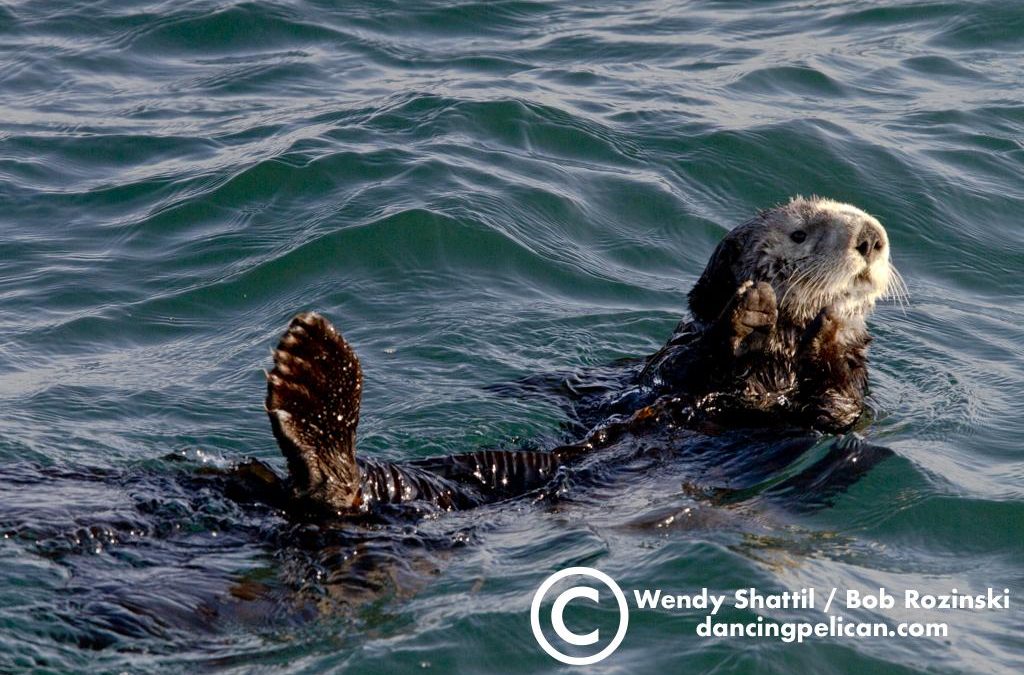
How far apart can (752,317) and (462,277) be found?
2.61 metres

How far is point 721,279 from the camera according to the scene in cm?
620

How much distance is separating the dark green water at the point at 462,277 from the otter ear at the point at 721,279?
85cm

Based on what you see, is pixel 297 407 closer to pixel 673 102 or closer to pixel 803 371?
pixel 803 371

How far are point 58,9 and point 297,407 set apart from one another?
949 cm

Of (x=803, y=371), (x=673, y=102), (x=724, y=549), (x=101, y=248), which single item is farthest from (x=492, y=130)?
(x=724, y=549)

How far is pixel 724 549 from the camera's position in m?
4.69

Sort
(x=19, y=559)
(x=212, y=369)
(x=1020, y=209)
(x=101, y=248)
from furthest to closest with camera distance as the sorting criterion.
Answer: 1. (x=1020, y=209)
2. (x=101, y=248)
3. (x=212, y=369)
4. (x=19, y=559)

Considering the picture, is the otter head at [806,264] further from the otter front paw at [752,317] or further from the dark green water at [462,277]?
the dark green water at [462,277]

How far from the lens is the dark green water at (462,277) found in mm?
4250

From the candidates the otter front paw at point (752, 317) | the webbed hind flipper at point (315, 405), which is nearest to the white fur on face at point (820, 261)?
the otter front paw at point (752, 317)

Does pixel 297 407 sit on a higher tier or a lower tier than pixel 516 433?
higher

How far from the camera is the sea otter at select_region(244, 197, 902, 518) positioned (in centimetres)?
533

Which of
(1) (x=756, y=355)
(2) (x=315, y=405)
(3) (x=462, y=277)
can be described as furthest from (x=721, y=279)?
(2) (x=315, y=405)

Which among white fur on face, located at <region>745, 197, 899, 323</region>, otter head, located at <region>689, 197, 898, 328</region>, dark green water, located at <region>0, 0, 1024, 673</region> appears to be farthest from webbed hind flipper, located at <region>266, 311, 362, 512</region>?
white fur on face, located at <region>745, 197, 899, 323</region>
